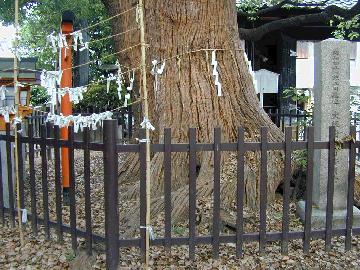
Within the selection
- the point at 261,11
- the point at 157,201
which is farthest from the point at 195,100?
the point at 261,11

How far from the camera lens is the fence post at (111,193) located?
3652mm

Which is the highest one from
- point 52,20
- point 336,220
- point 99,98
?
point 52,20

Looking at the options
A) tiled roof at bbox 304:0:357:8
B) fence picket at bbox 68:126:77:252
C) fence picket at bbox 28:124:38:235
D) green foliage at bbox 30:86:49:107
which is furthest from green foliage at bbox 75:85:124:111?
fence picket at bbox 68:126:77:252

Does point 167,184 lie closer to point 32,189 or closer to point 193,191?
point 193,191

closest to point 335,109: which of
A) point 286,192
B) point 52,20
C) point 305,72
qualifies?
point 286,192

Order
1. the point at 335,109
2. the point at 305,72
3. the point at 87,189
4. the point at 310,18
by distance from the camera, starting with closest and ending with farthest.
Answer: the point at 87,189 → the point at 335,109 → the point at 310,18 → the point at 305,72

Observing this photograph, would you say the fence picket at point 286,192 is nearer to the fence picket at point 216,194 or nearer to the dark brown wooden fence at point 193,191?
the dark brown wooden fence at point 193,191

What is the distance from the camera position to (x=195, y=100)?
17.1ft

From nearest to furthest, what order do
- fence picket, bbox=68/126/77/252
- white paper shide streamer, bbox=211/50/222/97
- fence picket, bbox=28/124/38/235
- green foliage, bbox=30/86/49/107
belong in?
fence picket, bbox=68/126/77/252 → fence picket, bbox=28/124/38/235 → white paper shide streamer, bbox=211/50/222/97 → green foliage, bbox=30/86/49/107

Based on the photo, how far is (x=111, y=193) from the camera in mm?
3689

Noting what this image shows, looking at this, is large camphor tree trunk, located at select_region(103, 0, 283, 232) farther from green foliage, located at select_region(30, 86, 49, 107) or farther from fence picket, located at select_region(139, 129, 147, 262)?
green foliage, located at select_region(30, 86, 49, 107)

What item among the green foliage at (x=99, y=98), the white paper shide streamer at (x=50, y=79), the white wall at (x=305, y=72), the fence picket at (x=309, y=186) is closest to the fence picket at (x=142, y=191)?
the white paper shide streamer at (x=50, y=79)

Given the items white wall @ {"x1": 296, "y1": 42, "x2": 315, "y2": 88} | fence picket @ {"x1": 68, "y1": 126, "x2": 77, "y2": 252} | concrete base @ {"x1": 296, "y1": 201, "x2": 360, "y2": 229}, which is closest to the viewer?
fence picket @ {"x1": 68, "y1": 126, "x2": 77, "y2": 252}

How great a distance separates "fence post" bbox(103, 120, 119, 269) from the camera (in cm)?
365
